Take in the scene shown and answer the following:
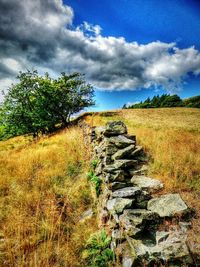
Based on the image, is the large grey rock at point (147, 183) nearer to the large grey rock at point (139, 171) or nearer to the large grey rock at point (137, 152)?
the large grey rock at point (139, 171)

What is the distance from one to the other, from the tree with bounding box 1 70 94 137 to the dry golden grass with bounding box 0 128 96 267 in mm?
13444

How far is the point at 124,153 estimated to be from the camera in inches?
216

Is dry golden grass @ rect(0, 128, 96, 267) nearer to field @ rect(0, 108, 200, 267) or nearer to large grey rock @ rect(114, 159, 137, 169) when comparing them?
field @ rect(0, 108, 200, 267)

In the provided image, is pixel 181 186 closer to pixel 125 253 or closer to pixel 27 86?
pixel 125 253

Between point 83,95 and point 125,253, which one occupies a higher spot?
point 83,95

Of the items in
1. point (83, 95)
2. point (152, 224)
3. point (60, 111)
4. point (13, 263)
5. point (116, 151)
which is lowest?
point (13, 263)

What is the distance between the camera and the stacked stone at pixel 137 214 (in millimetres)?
2928

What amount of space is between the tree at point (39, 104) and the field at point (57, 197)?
1384 cm

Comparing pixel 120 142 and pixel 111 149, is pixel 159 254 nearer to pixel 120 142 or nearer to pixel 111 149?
pixel 111 149

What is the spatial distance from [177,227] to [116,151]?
270 cm

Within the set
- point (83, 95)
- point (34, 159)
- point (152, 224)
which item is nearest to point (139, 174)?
point (152, 224)

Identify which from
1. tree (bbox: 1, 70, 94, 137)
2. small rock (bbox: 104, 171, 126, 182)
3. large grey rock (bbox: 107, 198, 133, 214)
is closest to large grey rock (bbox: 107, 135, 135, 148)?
small rock (bbox: 104, 171, 126, 182)

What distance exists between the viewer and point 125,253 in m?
3.18

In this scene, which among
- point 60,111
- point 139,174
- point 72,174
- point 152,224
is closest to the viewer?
point 152,224
